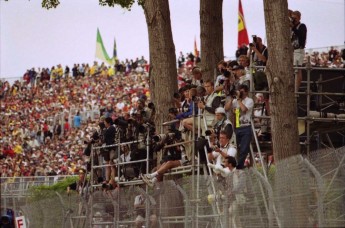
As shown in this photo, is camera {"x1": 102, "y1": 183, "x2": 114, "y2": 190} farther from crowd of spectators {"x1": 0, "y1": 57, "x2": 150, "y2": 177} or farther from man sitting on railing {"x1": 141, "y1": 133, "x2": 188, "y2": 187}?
crowd of spectators {"x1": 0, "y1": 57, "x2": 150, "y2": 177}

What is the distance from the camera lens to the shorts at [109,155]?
27.0m

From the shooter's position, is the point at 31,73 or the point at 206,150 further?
the point at 31,73

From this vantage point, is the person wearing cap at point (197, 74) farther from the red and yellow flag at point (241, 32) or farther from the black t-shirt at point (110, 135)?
the red and yellow flag at point (241, 32)

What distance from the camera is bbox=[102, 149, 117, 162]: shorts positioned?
88.7 feet

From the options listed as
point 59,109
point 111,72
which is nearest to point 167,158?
point 59,109

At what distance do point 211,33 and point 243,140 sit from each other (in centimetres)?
821

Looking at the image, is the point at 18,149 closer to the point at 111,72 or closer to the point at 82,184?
the point at 111,72

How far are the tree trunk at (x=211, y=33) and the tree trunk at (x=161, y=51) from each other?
153cm

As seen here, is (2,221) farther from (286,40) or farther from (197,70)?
(286,40)

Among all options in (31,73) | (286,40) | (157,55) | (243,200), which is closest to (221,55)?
(157,55)

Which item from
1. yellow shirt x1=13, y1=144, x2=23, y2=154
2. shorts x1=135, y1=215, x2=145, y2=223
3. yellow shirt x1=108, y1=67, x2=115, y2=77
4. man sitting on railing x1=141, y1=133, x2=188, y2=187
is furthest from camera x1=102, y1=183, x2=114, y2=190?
yellow shirt x1=108, y1=67, x2=115, y2=77

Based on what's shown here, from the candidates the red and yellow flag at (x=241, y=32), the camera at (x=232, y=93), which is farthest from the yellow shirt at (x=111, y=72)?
the camera at (x=232, y=93)

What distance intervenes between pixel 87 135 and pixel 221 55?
1476 inches

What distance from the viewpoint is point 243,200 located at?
16.4m
